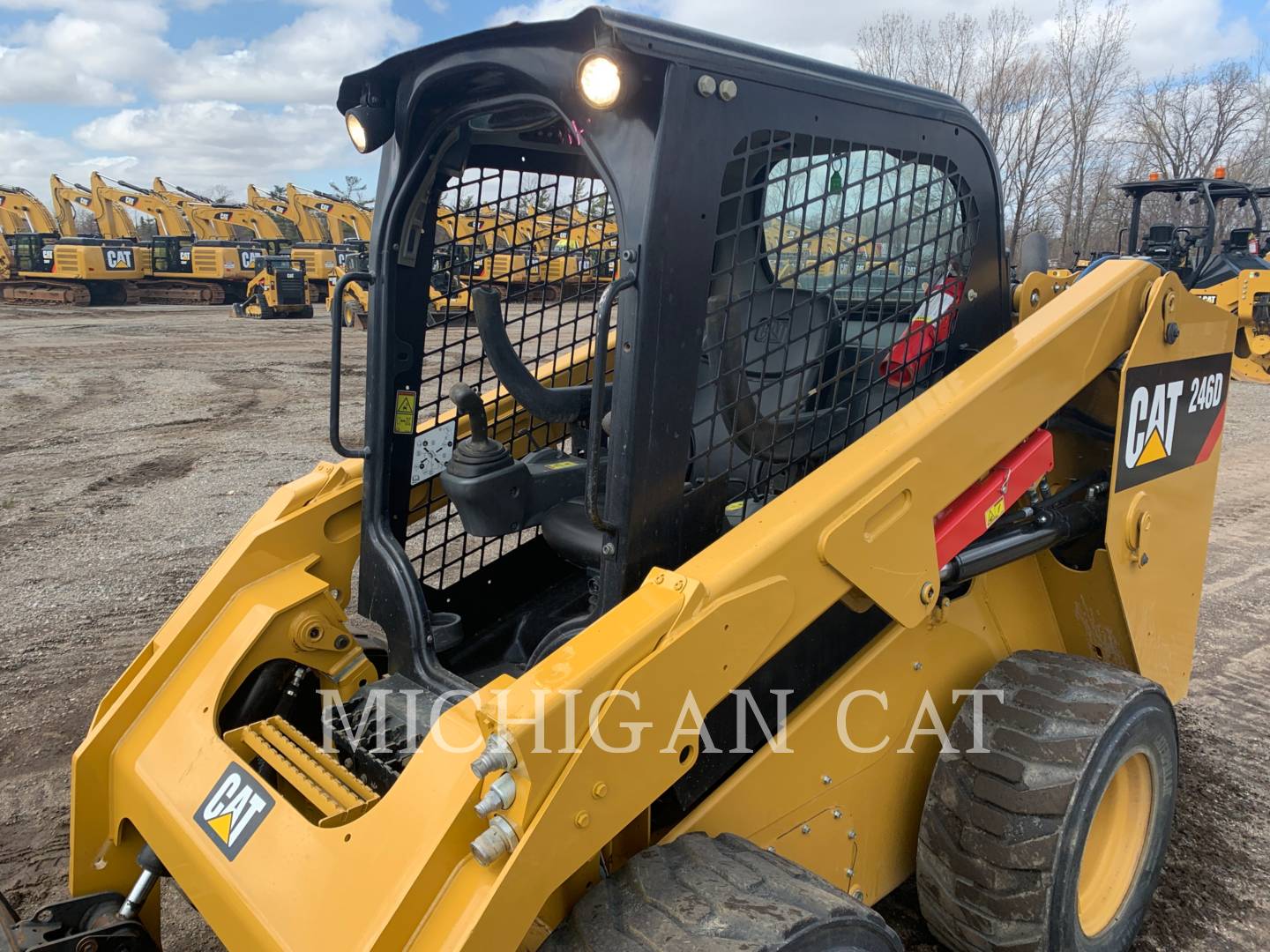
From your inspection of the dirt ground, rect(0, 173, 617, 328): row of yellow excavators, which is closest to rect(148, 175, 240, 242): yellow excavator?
rect(0, 173, 617, 328): row of yellow excavators

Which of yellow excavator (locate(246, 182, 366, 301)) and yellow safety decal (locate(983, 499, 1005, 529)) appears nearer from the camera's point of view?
yellow safety decal (locate(983, 499, 1005, 529))

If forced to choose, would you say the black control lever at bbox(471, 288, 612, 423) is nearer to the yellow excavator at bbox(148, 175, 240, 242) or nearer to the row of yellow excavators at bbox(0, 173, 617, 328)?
the row of yellow excavators at bbox(0, 173, 617, 328)

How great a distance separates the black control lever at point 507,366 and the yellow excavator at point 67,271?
2651cm

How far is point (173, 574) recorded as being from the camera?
5168 millimetres

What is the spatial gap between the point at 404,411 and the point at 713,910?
1.52 m

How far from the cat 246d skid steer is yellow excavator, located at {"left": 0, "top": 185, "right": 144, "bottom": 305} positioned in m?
26.0

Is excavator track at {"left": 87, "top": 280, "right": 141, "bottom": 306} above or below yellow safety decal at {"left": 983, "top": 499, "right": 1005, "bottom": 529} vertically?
below

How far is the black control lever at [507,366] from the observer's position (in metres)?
2.06

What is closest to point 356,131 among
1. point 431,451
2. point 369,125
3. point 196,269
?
point 369,125

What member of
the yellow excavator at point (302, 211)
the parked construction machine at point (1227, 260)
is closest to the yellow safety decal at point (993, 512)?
the parked construction machine at point (1227, 260)

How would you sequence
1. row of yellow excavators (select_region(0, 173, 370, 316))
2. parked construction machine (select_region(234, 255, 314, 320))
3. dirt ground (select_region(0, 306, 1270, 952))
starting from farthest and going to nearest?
row of yellow excavators (select_region(0, 173, 370, 316)) < parked construction machine (select_region(234, 255, 314, 320)) < dirt ground (select_region(0, 306, 1270, 952))

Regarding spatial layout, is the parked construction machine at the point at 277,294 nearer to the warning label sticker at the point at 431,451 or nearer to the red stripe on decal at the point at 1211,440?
the warning label sticker at the point at 431,451

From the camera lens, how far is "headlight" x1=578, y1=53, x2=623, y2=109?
156 cm

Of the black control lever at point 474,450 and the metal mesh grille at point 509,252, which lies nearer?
the black control lever at point 474,450
